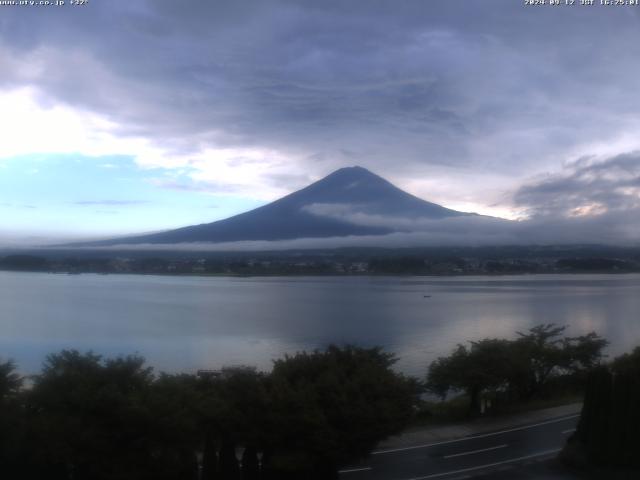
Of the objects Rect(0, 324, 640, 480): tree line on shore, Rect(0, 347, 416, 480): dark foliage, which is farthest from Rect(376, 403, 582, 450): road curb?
Rect(0, 347, 416, 480): dark foliage

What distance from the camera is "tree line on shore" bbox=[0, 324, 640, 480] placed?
20.0 ft

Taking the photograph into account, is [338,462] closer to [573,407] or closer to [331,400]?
[331,400]

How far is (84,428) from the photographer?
241 inches

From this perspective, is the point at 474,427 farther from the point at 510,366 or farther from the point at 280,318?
the point at 280,318

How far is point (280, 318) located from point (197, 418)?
20.5 metres

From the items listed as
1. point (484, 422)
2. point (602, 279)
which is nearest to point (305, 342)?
point (484, 422)

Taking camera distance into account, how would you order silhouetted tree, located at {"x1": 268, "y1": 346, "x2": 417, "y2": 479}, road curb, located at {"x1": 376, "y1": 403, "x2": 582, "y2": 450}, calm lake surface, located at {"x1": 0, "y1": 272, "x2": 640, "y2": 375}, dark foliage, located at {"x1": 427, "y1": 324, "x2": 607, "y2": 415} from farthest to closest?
calm lake surface, located at {"x1": 0, "y1": 272, "x2": 640, "y2": 375}, dark foliage, located at {"x1": 427, "y1": 324, "x2": 607, "y2": 415}, road curb, located at {"x1": 376, "y1": 403, "x2": 582, "y2": 450}, silhouetted tree, located at {"x1": 268, "y1": 346, "x2": 417, "y2": 479}

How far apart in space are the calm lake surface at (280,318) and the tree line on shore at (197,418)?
27.0 feet

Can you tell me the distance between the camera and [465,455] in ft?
29.3

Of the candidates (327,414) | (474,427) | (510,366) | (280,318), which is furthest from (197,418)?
(280,318)

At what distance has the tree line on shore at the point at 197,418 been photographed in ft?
20.0

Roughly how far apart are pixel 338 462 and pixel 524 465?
258 cm

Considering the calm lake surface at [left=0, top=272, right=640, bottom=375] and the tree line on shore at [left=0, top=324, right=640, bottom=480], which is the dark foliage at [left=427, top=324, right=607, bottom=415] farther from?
the tree line on shore at [left=0, top=324, right=640, bottom=480]

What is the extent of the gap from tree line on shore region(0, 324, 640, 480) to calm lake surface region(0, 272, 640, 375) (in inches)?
325
